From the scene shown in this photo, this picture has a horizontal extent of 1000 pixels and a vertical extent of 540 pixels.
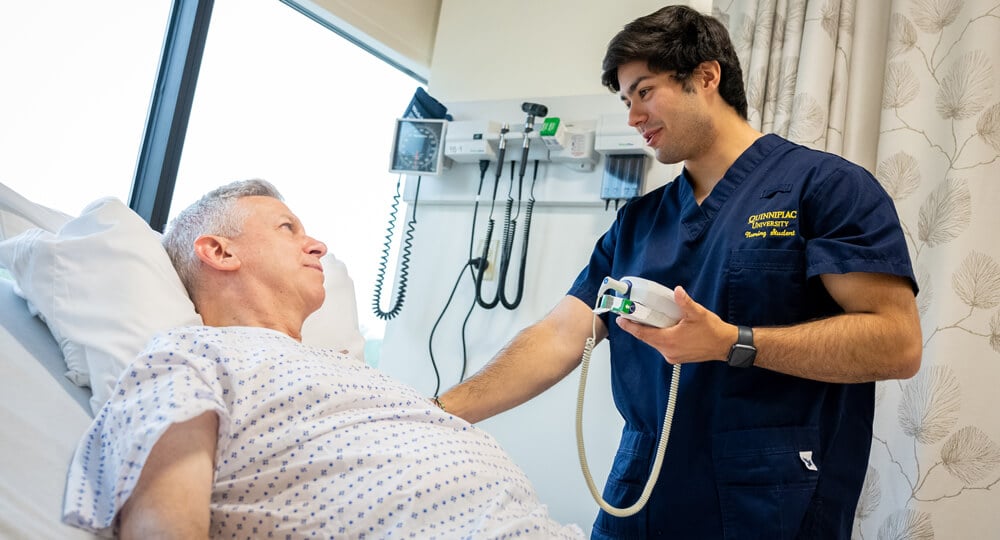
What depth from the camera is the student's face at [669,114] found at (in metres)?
1.55

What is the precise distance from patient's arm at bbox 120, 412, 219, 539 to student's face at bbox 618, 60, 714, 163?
102cm

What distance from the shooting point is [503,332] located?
2314 millimetres

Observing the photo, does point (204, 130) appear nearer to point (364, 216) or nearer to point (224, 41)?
point (224, 41)

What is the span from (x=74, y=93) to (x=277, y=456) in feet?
4.56

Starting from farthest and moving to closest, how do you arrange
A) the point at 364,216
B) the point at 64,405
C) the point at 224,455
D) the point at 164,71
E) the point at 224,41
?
1. the point at 364,216
2. the point at 224,41
3. the point at 164,71
4. the point at 64,405
5. the point at 224,455

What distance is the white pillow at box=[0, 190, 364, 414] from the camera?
48.2 inches

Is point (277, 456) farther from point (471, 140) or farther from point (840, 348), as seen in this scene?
point (471, 140)

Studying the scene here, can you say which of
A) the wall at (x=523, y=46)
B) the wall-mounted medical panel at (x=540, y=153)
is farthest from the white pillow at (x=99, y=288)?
the wall at (x=523, y=46)

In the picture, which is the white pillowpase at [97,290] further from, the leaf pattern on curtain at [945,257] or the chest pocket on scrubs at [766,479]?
the leaf pattern on curtain at [945,257]

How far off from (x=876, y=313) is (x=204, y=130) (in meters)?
1.83

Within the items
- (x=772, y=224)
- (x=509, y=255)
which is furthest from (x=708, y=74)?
(x=509, y=255)

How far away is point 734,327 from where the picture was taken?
1.24m

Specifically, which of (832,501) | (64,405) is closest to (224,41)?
(64,405)

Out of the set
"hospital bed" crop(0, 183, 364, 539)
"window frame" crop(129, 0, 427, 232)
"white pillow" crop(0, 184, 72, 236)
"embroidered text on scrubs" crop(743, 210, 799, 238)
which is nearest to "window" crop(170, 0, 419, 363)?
"window frame" crop(129, 0, 427, 232)
